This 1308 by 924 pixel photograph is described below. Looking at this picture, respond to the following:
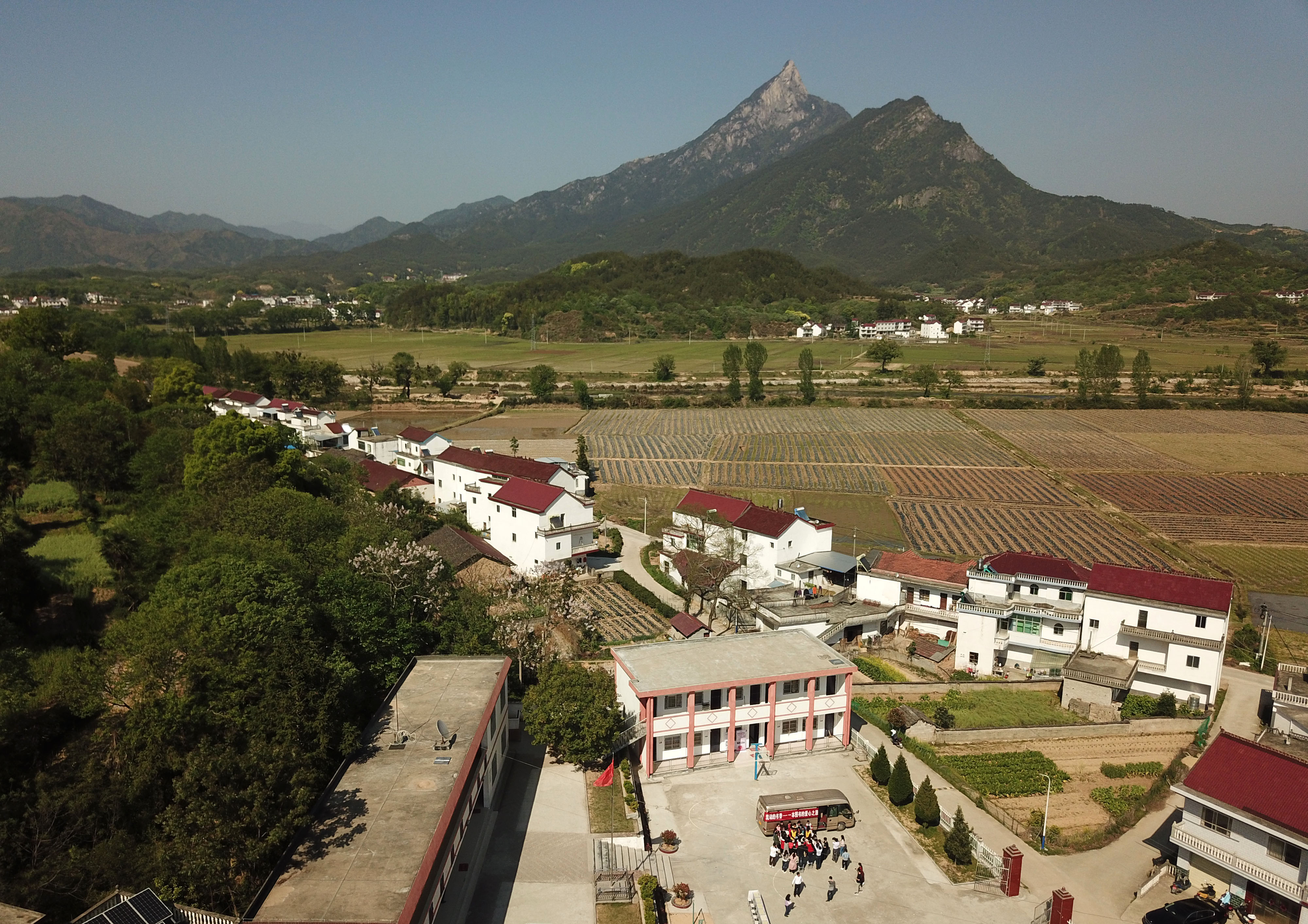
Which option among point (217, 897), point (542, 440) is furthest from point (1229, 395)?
point (217, 897)

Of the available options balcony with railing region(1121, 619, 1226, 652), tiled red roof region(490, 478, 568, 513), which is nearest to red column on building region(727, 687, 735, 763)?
balcony with railing region(1121, 619, 1226, 652)

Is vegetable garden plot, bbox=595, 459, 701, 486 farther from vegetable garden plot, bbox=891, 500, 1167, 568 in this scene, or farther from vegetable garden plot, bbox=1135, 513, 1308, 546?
vegetable garden plot, bbox=1135, 513, 1308, 546

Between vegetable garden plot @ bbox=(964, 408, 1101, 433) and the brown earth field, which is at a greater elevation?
vegetable garden plot @ bbox=(964, 408, 1101, 433)

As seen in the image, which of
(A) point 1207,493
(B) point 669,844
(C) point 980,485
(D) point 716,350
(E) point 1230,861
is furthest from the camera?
(D) point 716,350

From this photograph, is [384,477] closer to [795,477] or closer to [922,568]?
[795,477]

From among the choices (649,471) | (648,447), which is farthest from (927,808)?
(648,447)

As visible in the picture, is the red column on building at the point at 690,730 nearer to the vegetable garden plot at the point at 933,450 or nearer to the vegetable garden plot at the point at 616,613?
the vegetable garden plot at the point at 616,613
